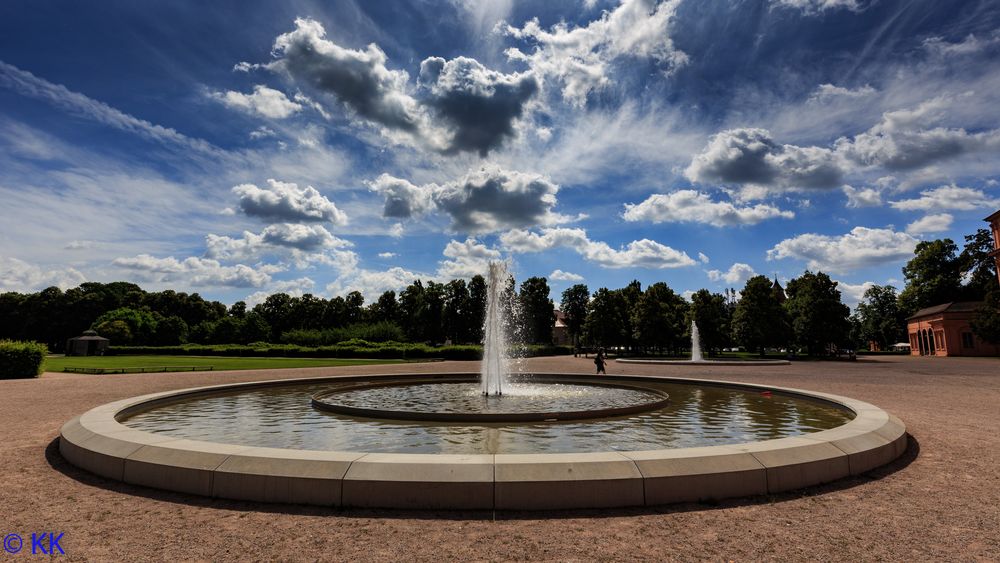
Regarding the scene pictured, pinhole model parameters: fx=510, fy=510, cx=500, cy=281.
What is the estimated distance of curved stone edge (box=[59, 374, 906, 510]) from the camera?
6.09 meters

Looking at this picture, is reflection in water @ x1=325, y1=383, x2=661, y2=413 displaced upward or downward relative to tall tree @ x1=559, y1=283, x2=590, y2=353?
downward

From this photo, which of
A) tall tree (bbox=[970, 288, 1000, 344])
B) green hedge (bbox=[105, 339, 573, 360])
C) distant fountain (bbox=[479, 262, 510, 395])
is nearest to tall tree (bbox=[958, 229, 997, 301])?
tall tree (bbox=[970, 288, 1000, 344])

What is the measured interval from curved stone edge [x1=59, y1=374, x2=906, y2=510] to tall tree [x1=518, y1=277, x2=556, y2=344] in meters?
84.9

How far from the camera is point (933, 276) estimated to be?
271ft

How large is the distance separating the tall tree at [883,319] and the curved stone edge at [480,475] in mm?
114056

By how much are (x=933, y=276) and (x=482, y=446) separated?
101632 millimetres

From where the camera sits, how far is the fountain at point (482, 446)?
6.17 m

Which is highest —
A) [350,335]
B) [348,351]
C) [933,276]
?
[933,276]

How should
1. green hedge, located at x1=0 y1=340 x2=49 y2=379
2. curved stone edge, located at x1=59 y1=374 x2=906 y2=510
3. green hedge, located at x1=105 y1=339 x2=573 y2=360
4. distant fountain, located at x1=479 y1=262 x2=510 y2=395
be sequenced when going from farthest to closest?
green hedge, located at x1=105 y1=339 x2=573 y2=360, green hedge, located at x1=0 y1=340 x2=49 y2=379, distant fountain, located at x1=479 y1=262 x2=510 y2=395, curved stone edge, located at x1=59 y1=374 x2=906 y2=510

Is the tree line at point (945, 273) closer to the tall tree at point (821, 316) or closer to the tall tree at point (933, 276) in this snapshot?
the tall tree at point (933, 276)

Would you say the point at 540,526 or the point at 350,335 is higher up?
the point at 350,335

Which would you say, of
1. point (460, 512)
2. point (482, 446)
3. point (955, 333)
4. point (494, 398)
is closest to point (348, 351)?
point (494, 398)

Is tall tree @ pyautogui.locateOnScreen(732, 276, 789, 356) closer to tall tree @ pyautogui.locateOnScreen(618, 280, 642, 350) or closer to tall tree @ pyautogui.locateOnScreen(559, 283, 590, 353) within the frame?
tall tree @ pyautogui.locateOnScreen(618, 280, 642, 350)

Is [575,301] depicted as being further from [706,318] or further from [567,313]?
[706,318]
